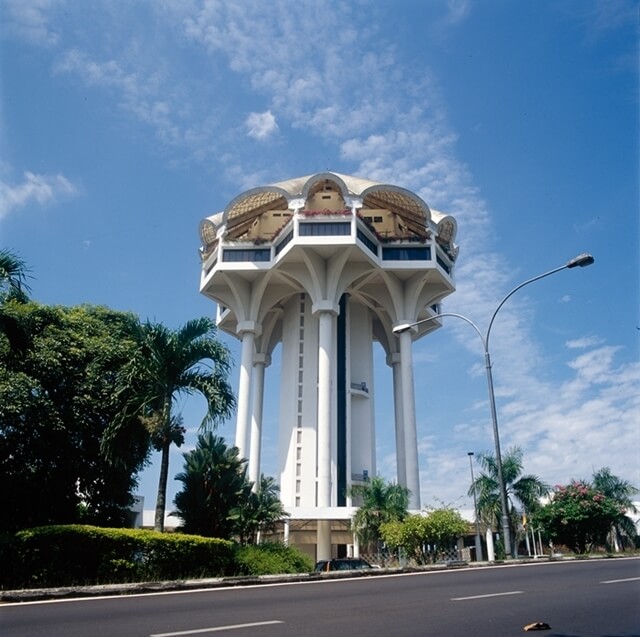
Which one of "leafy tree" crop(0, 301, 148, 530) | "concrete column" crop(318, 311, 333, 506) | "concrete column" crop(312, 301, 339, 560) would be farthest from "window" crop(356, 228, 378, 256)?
"leafy tree" crop(0, 301, 148, 530)

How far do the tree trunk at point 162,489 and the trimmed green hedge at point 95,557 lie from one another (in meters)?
2.41

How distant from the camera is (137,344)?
67.8 ft

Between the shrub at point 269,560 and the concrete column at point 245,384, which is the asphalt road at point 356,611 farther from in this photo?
the concrete column at point 245,384

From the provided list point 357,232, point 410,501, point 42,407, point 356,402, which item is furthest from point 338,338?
point 42,407

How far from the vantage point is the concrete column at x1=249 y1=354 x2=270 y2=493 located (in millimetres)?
45406

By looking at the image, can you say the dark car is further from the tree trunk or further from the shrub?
the tree trunk

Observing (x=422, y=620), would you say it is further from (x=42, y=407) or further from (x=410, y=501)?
(x=410, y=501)

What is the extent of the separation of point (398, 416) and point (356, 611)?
1672 inches

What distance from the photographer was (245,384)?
46.8 m

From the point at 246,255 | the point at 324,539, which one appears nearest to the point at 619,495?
the point at 324,539

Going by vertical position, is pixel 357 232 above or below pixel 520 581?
above

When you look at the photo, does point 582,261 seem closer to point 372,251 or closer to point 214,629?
point 214,629

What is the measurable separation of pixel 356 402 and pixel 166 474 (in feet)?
102

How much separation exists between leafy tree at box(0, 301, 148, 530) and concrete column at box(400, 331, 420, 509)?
21.7 metres
